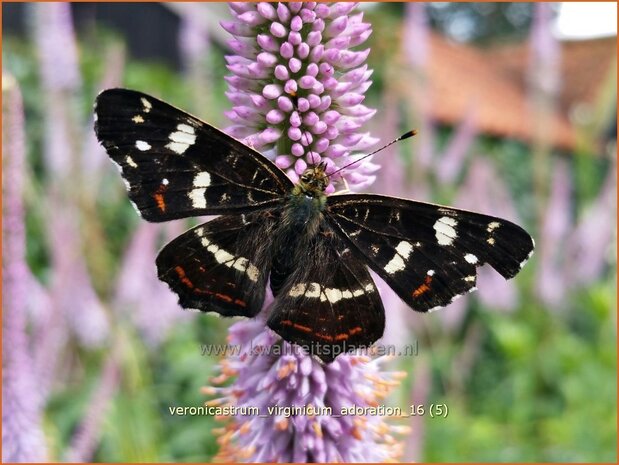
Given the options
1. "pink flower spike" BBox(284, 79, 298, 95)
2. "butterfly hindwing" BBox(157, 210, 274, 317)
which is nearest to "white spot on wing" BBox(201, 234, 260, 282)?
"butterfly hindwing" BBox(157, 210, 274, 317)

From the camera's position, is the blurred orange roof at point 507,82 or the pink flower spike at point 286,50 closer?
the pink flower spike at point 286,50

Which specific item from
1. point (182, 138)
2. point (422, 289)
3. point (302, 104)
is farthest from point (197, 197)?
point (422, 289)

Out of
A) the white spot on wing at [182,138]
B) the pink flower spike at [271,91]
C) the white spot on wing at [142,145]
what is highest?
the pink flower spike at [271,91]

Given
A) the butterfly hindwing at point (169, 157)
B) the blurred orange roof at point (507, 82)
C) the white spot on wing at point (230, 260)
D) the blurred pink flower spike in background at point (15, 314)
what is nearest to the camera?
the butterfly hindwing at point (169, 157)

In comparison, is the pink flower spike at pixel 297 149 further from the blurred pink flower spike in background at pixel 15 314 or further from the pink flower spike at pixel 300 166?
the blurred pink flower spike in background at pixel 15 314

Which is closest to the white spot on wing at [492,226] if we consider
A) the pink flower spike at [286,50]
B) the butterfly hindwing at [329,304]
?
the butterfly hindwing at [329,304]

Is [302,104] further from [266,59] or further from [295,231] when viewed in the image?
[295,231]

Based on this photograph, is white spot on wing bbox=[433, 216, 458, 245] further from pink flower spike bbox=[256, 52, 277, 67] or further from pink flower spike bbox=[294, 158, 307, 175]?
pink flower spike bbox=[256, 52, 277, 67]
